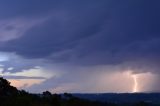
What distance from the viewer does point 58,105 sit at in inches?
4473

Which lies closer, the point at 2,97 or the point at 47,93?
the point at 2,97

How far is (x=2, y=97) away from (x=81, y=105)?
34.3 meters

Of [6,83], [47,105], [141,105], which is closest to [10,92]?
[6,83]

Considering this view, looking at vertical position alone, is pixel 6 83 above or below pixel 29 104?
above

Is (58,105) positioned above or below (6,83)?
below

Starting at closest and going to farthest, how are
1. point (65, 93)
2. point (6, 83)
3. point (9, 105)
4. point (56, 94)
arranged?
point (9, 105), point (56, 94), point (6, 83), point (65, 93)

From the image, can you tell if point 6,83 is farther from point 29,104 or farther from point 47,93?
point 29,104

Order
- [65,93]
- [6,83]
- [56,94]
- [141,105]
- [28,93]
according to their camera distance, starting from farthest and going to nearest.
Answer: [141,105], [65,93], [28,93], [6,83], [56,94]

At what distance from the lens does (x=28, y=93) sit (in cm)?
14775

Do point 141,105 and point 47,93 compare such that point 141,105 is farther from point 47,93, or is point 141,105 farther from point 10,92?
point 10,92

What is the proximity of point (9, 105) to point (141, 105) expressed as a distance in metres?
100

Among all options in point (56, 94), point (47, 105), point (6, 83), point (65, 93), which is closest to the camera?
point (47, 105)

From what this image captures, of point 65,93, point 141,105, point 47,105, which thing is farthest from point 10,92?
point 141,105

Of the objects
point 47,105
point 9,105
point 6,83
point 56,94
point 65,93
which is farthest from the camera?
point 65,93
